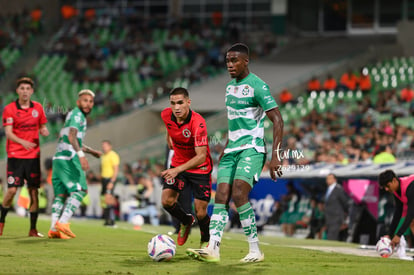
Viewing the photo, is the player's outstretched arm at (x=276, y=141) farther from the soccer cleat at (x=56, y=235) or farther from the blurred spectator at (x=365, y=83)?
the blurred spectator at (x=365, y=83)

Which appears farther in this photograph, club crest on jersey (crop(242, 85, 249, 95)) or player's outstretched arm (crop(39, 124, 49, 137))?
player's outstretched arm (crop(39, 124, 49, 137))

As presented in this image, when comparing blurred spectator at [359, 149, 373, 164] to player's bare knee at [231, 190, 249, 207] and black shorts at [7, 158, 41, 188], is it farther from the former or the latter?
player's bare knee at [231, 190, 249, 207]

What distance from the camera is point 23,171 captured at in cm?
1384

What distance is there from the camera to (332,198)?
1875 cm

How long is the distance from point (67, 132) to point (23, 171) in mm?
947

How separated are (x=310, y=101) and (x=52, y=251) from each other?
23617mm

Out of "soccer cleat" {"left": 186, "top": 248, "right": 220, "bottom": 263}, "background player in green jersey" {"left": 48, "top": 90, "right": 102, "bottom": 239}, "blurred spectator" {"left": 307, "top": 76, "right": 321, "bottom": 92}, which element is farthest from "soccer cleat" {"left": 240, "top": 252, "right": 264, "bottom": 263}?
"blurred spectator" {"left": 307, "top": 76, "right": 321, "bottom": 92}

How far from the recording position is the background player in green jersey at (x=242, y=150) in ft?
33.1

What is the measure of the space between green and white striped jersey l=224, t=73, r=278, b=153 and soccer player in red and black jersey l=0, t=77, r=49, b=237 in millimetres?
4509

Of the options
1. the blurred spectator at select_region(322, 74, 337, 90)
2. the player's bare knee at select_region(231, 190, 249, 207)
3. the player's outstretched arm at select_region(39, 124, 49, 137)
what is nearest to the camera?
the player's bare knee at select_region(231, 190, 249, 207)

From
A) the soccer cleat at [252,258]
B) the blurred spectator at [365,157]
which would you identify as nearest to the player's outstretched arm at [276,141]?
the soccer cleat at [252,258]

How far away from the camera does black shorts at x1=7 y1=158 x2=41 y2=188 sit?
45.2ft

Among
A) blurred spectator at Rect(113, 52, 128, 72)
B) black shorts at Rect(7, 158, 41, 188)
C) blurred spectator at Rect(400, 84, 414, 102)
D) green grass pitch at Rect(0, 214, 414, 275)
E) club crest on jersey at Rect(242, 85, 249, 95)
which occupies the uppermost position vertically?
blurred spectator at Rect(113, 52, 128, 72)

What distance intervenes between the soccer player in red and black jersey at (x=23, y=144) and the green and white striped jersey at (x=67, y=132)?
294 millimetres
